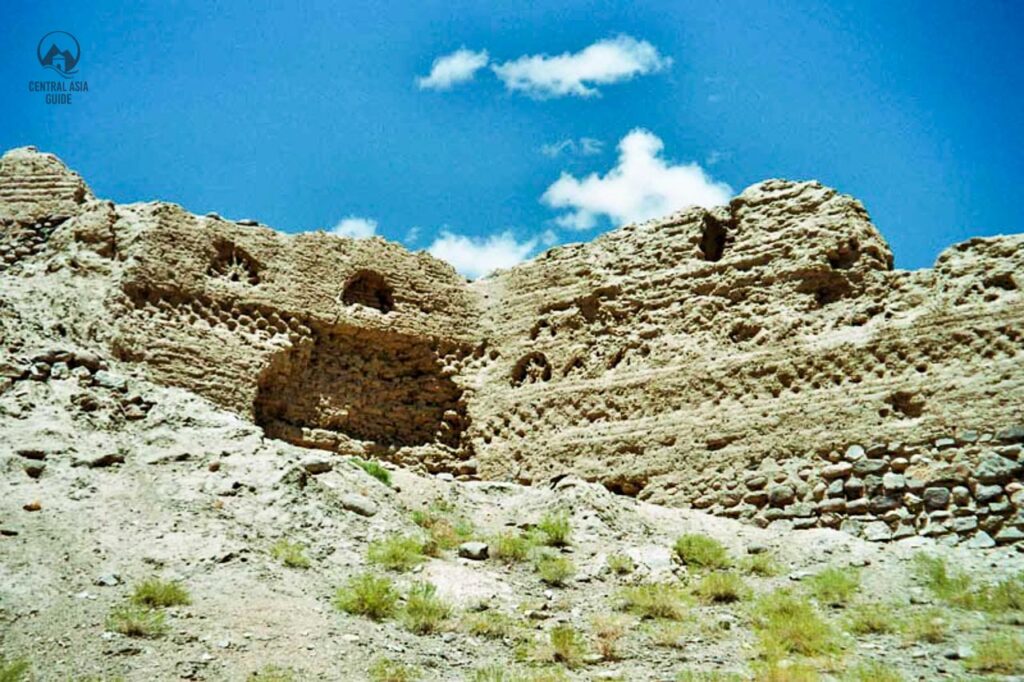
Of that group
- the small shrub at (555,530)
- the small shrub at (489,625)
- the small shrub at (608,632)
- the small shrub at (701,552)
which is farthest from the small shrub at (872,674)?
the small shrub at (555,530)

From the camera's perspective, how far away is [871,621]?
378 inches

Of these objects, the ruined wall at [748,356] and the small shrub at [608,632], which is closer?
the small shrub at [608,632]

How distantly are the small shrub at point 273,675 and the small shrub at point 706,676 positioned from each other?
3010 millimetres

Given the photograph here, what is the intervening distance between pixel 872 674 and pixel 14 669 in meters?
6.32

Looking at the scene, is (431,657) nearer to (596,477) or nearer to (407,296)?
(596,477)

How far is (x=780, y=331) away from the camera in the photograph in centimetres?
1571

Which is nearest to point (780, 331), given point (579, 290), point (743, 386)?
point (743, 386)

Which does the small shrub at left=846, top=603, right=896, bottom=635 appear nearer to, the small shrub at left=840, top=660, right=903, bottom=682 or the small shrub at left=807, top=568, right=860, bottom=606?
the small shrub at left=807, top=568, right=860, bottom=606

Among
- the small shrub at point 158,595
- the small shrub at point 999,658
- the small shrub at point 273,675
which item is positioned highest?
the small shrub at point 158,595

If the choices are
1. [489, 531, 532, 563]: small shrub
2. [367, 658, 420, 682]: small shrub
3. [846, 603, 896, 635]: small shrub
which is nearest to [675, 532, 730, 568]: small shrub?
[489, 531, 532, 563]: small shrub

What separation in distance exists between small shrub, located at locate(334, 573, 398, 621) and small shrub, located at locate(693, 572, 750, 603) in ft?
10.5

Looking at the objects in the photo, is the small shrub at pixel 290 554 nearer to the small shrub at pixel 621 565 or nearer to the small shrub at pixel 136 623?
the small shrub at pixel 136 623

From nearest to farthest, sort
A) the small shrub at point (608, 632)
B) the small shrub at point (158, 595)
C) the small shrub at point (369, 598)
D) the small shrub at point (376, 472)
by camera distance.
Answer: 1. the small shrub at point (158, 595)
2. the small shrub at point (608, 632)
3. the small shrub at point (369, 598)
4. the small shrub at point (376, 472)

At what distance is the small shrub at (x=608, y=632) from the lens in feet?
29.6
